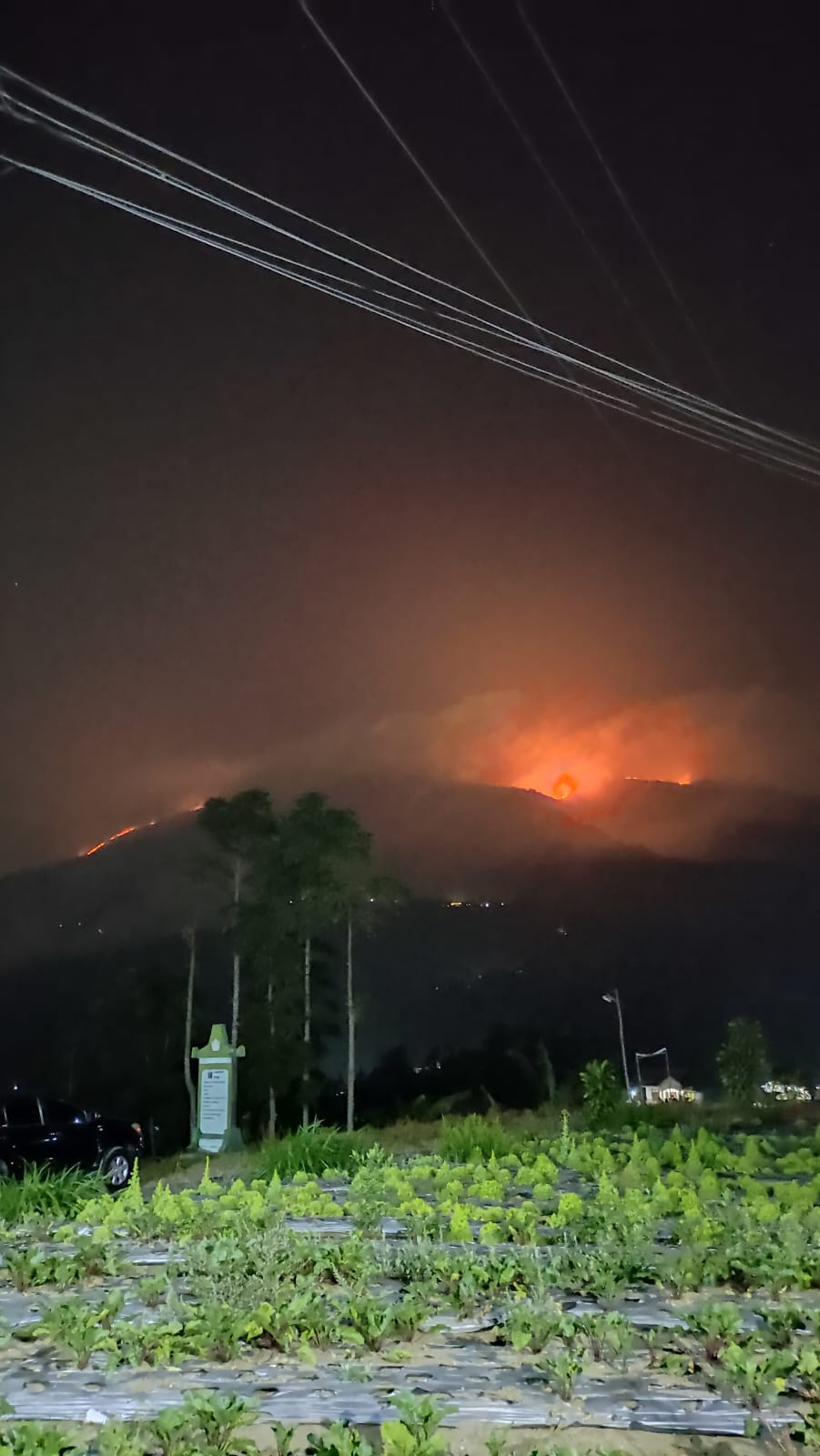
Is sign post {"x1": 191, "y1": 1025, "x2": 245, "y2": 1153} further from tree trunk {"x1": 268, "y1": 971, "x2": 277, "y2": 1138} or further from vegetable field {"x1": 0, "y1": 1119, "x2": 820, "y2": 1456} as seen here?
tree trunk {"x1": 268, "y1": 971, "x2": 277, "y2": 1138}

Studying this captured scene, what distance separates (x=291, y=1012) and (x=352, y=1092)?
7.28ft

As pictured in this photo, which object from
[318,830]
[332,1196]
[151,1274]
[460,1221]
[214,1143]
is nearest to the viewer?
[151,1274]

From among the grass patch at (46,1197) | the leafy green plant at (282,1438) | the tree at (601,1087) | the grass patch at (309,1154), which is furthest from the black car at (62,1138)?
the leafy green plant at (282,1438)

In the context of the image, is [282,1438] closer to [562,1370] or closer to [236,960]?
[562,1370]

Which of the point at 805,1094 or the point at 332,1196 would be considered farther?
the point at 805,1094

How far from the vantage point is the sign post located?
1335cm

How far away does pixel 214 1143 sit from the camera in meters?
13.2

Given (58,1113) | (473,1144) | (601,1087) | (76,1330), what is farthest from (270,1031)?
(76,1330)

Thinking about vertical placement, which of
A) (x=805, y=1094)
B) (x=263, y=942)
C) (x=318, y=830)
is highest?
(x=318, y=830)

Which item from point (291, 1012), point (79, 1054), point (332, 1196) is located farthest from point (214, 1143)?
point (79, 1054)

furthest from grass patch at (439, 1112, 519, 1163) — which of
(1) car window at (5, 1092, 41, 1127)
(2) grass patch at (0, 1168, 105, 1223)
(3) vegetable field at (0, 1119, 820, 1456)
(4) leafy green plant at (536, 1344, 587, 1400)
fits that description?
(4) leafy green plant at (536, 1344, 587, 1400)

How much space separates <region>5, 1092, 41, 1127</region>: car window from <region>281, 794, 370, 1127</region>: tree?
30.7 feet

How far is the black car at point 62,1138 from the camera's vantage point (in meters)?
10.2

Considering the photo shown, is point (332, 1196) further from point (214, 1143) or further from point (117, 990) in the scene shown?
point (117, 990)
